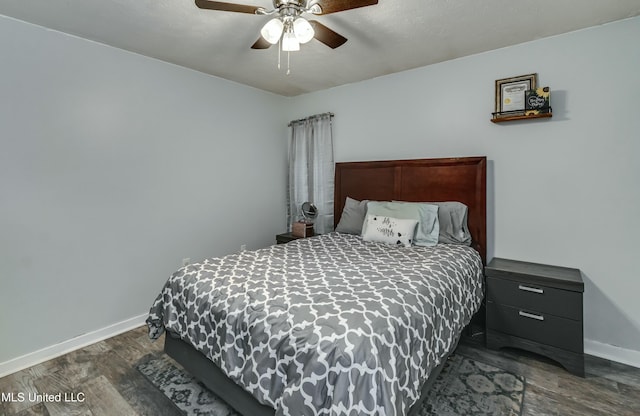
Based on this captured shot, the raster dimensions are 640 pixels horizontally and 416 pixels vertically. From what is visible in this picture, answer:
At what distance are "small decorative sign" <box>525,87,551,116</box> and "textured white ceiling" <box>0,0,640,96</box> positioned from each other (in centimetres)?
43

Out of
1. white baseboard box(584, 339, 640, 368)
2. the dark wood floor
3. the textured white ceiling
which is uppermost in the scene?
the textured white ceiling

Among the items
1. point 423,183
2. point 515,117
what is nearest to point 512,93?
point 515,117

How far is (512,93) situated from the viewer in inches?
100

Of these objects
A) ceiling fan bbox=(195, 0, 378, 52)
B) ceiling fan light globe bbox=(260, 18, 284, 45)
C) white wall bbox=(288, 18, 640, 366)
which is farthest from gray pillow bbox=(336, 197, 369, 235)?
ceiling fan light globe bbox=(260, 18, 284, 45)

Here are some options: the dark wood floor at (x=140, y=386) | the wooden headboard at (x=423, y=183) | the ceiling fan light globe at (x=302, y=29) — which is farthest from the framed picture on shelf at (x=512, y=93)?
the dark wood floor at (x=140, y=386)

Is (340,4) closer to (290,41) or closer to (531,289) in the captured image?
(290,41)

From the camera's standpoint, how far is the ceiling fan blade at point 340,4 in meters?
1.60

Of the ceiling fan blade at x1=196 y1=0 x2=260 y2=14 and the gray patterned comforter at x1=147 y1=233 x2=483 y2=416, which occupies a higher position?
the ceiling fan blade at x1=196 y1=0 x2=260 y2=14

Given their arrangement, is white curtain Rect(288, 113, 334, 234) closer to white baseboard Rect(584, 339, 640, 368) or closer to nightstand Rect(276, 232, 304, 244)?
nightstand Rect(276, 232, 304, 244)

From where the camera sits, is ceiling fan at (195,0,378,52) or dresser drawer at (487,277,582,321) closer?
ceiling fan at (195,0,378,52)

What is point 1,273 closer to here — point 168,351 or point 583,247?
point 168,351

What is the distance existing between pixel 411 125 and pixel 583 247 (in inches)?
69.0

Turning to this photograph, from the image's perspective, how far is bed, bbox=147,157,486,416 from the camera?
1.18 m

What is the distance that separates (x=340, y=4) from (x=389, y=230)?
1776 millimetres
